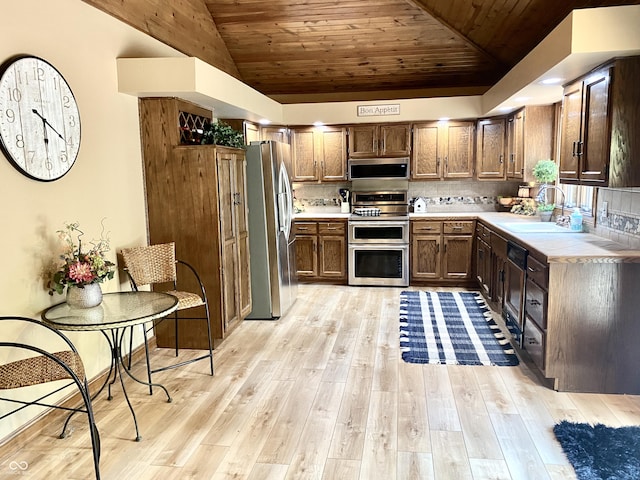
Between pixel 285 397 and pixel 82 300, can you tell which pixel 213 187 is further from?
pixel 285 397

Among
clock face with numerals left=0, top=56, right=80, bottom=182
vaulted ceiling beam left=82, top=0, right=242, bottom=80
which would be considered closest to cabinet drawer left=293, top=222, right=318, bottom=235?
vaulted ceiling beam left=82, top=0, right=242, bottom=80

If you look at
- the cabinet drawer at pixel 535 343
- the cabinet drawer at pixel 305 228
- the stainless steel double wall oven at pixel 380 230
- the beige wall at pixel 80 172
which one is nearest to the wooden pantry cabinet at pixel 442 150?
the stainless steel double wall oven at pixel 380 230

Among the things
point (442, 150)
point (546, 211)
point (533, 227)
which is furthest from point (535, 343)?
point (442, 150)

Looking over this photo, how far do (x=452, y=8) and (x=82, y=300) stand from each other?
4158 millimetres

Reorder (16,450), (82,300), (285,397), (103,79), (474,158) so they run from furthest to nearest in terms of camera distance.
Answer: (474,158), (103,79), (285,397), (82,300), (16,450)

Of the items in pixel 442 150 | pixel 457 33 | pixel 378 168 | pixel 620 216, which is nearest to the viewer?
pixel 620 216

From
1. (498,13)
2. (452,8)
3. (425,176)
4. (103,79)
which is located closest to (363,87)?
(425,176)

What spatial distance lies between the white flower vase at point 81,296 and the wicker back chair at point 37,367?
244 millimetres

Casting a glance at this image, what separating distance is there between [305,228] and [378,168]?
121cm

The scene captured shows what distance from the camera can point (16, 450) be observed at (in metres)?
2.67

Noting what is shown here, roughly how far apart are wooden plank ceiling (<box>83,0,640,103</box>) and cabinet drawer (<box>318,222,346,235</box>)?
1.78 m

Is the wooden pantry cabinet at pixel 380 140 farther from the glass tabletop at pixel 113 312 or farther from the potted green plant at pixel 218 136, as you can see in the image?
the glass tabletop at pixel 113 312

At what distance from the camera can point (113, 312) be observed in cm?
285

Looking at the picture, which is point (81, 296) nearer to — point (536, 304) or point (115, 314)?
point (115, 314)
